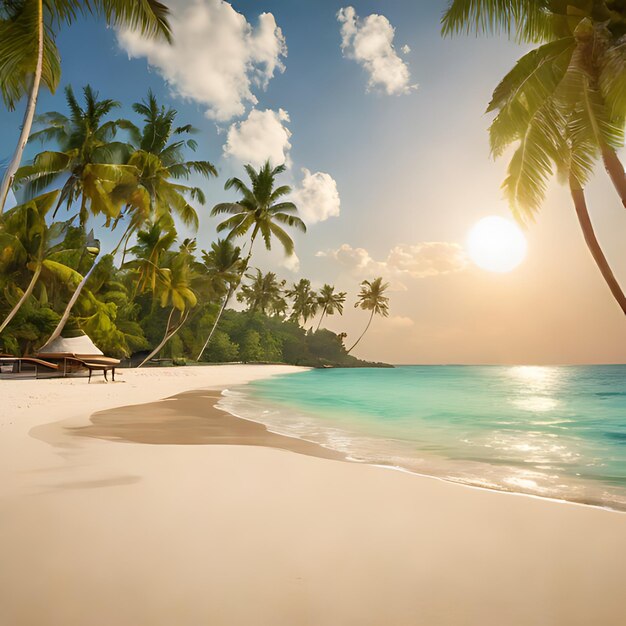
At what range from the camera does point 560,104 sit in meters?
9.02

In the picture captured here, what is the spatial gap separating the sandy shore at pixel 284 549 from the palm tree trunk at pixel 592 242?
8.79 meters

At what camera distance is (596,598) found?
1.61 m

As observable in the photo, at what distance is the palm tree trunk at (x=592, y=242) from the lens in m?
9.65

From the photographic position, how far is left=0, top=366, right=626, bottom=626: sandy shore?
150 cm

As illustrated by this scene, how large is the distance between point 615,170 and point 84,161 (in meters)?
17.6

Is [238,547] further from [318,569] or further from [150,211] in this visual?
[150,211]

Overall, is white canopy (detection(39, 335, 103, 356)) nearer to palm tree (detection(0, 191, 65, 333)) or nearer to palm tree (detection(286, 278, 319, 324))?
palm tree (detection(0, 191, 65, 333))

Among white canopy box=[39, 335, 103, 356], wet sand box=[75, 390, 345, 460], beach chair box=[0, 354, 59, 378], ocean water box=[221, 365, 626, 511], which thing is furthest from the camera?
white canopy box=[39, 335, 103, 356]

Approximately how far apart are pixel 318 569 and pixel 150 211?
19970mm

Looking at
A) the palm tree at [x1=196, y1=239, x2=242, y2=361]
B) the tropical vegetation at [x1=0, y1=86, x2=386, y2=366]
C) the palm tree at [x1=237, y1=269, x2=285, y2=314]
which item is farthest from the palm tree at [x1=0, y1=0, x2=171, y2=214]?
the palm tree at [x1=237, y1=269, x2=285, y2=314]

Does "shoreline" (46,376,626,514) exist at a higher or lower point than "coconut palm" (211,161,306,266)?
lower

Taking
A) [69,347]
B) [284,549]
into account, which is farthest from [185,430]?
[69,347]

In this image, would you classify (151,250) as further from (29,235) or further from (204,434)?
(204,434)

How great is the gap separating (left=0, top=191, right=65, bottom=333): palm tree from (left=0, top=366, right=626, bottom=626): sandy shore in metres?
16.4
